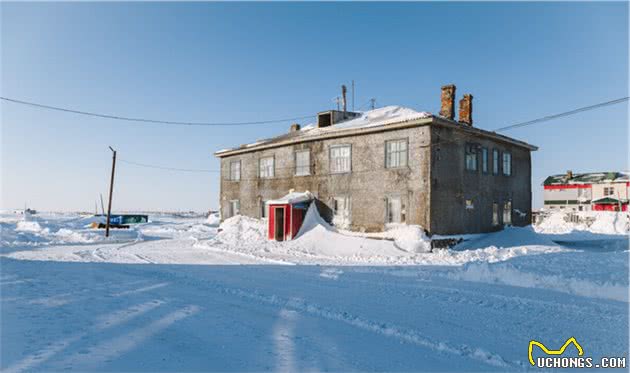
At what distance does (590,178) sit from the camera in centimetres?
6300

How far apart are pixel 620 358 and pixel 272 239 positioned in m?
21.0

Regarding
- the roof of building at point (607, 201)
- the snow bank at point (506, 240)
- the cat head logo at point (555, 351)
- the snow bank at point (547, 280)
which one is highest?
the roof of building at point (607, 201)

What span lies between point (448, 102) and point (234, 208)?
16.9 meters

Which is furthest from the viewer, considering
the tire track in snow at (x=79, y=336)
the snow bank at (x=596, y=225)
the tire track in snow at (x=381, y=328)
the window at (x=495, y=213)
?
the snow bank at (x=596, y=225)

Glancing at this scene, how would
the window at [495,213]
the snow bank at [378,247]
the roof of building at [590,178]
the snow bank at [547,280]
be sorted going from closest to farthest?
the snow bank at [547,280], the snow bank at [378,247], the window at [495,213], the roof of building at [590,178]

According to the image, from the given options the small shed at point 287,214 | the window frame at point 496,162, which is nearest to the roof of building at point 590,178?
the window frame at point 496,162

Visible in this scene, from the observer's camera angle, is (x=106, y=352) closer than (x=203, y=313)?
Yes

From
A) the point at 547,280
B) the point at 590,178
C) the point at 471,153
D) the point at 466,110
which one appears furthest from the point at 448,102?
the point at 590,178

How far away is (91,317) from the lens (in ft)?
24.9

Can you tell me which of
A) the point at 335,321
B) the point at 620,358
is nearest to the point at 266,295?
the point at 335,321

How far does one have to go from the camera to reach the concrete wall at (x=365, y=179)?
2078 centimetres

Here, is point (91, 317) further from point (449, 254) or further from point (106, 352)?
point (449, 254)

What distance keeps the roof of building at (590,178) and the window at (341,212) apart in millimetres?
52152

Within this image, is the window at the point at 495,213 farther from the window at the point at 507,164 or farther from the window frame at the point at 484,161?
the window at the point at 507,164
